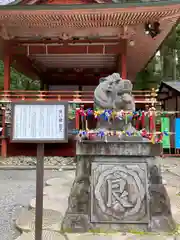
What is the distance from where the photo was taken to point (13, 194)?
5539mm

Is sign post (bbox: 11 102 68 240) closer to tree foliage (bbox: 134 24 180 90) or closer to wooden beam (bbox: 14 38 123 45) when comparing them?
wooden beam (bbox: 14 38 123 45)

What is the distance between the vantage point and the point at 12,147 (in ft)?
31.8

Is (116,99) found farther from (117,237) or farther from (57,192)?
(57,192)

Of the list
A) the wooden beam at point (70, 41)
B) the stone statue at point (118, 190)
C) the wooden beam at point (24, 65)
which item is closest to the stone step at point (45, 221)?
the stone statue at point (118, 190)

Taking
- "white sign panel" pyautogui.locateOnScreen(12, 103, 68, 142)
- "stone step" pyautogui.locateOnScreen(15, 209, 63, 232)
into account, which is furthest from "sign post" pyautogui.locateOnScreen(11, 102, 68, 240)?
"stone step" pyautogui.locateOnScreen(15, 209, 63, 232)

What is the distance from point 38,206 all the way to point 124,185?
109cm

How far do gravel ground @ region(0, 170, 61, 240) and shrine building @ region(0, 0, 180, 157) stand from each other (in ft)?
7.43

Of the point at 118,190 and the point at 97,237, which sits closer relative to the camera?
the point at 97,237

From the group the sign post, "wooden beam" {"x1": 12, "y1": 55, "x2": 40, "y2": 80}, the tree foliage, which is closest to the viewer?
the sign post

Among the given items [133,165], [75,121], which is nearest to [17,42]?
[75,121]

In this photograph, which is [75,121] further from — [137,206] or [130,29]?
[137,206]

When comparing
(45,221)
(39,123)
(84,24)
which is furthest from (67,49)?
(39,123)

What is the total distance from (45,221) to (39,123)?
1.64 metres

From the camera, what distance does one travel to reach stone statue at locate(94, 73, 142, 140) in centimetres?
383
